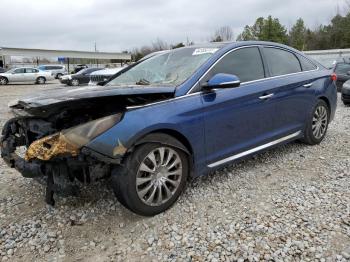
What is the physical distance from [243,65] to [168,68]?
89cm

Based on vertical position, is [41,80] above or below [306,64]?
above

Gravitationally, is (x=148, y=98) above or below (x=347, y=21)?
below

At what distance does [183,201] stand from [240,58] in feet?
5.87

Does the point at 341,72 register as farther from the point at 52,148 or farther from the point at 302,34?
the point at 302,34

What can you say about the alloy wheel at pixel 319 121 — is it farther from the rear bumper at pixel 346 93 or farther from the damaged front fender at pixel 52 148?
the rear bumper at pixel 346 93

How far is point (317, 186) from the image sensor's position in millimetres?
3719

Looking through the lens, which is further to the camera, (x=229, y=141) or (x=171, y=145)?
(x=229, y=141)

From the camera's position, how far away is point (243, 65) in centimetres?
396

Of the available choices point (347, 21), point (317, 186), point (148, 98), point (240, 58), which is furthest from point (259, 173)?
point (347, 21)

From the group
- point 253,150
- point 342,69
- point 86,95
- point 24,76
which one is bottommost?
point 253,150

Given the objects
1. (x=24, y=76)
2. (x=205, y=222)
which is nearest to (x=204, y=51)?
(x=205, y=222)

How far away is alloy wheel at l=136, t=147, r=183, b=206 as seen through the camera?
301cm

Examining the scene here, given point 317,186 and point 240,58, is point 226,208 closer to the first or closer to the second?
point 317,186

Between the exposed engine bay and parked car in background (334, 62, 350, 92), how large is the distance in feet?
34.8
